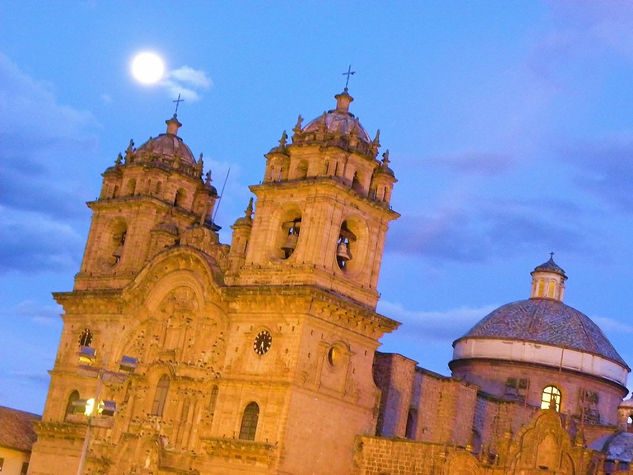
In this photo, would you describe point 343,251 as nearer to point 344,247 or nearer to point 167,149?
point 344,247

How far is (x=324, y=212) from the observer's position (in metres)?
44.3

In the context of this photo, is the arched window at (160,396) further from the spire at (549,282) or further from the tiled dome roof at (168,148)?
the spire at (549,282)

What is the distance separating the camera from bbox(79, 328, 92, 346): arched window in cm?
5166

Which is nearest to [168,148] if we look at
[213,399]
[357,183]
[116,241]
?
[116,241]

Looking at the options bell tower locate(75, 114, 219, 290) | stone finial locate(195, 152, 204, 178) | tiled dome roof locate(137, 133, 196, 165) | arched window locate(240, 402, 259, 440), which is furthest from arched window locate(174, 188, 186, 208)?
arched window locate(240, 402, 259, 440)

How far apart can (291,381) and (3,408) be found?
22222 mm

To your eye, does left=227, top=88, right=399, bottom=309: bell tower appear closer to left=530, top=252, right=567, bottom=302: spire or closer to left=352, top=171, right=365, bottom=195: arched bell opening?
left=352, top=171, right=365, bottom=195: arched bell opening

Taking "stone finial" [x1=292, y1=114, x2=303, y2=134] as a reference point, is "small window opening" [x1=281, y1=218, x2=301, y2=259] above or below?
below

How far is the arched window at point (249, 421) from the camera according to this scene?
140 feet

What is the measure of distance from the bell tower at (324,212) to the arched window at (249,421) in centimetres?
494

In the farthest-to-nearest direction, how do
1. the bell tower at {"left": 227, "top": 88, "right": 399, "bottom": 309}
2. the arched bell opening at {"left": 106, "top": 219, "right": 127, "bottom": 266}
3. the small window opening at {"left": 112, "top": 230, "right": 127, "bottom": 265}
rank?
the arched bell opening at {"left": 106, "top": 219, "right": 127, "bottom": 266}, the small window opening at {"left": 112, "top": 230, "right": 127, "bottom": 265}, the bell tower at {"left": 227, "top": 88, "right": 399, "bottom": 309}

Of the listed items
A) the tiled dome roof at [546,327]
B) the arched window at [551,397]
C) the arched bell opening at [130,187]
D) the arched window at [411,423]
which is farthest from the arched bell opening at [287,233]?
the arched window at [551,397]

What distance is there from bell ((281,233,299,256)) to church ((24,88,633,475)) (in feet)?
0.36

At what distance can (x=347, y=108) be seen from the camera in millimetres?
48719
